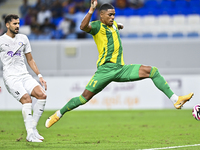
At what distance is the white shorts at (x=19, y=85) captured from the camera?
6872mm

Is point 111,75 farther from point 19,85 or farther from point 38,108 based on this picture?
point 19,85

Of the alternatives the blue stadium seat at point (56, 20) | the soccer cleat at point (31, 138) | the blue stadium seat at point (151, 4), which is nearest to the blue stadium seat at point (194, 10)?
the blue stadium seat at point (151, 4)

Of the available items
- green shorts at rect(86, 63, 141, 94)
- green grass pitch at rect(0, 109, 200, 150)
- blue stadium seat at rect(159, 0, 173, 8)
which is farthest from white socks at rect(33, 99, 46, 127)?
blue stadium seat at rect(159, 0, 173, 8)

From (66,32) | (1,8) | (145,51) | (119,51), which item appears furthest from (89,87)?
(1,8)

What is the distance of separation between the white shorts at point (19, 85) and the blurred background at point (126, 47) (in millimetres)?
7294

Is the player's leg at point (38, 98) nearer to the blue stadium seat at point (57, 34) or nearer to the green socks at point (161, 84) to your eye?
the green socks at point (161, 84)

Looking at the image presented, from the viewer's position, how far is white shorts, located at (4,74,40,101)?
6872 millimetres

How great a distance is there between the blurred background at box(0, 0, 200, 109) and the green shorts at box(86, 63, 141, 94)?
742 cm

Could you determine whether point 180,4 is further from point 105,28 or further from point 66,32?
point 105,28

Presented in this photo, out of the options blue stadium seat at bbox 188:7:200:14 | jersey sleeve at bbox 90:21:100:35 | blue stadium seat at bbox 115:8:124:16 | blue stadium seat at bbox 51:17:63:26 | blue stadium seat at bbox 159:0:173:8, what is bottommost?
jersey sleeve at bbox 90:21:100:35

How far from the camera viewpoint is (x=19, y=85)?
691 cm

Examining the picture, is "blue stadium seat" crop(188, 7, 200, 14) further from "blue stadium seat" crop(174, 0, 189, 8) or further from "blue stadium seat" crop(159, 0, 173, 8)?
"blue stadium seat" crop(159, 0, 173, 8)

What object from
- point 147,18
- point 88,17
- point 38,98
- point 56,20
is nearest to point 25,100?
point 38,98

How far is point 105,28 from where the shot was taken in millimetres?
6848
